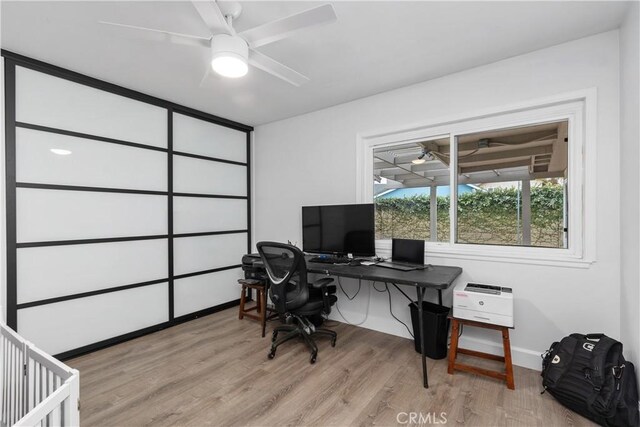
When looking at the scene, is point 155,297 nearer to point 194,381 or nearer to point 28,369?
point 194,381

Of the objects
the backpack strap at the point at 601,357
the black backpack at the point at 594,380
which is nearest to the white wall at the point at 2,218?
the black backpack at the point at 594,380

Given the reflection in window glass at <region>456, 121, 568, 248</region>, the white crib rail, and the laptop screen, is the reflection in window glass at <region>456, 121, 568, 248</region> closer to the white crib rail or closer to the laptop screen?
the laptop screen

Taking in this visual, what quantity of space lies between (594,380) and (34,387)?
117 inches

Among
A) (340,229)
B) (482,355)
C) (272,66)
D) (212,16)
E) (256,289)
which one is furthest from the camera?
(256,289)

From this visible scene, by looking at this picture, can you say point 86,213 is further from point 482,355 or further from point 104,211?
point 482,355

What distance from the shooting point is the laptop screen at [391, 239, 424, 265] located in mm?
2811

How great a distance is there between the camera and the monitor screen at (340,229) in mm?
2959

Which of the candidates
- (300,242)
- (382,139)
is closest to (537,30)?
(382,139)

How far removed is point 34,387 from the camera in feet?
4.14

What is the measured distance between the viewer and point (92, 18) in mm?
1954

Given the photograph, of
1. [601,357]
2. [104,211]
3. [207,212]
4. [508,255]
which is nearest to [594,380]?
[601,357]

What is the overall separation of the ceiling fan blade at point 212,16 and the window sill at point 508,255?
8.22 feet

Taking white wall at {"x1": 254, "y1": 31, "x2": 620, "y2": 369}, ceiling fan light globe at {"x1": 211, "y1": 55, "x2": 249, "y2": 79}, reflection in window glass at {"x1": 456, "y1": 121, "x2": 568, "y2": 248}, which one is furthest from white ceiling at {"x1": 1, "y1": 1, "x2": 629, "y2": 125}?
reflection in window glass at {"x1": 456, "y1": 121, "x2": 568, "y2": 248}

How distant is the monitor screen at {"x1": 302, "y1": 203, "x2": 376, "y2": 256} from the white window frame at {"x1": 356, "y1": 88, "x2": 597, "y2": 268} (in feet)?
2.16
